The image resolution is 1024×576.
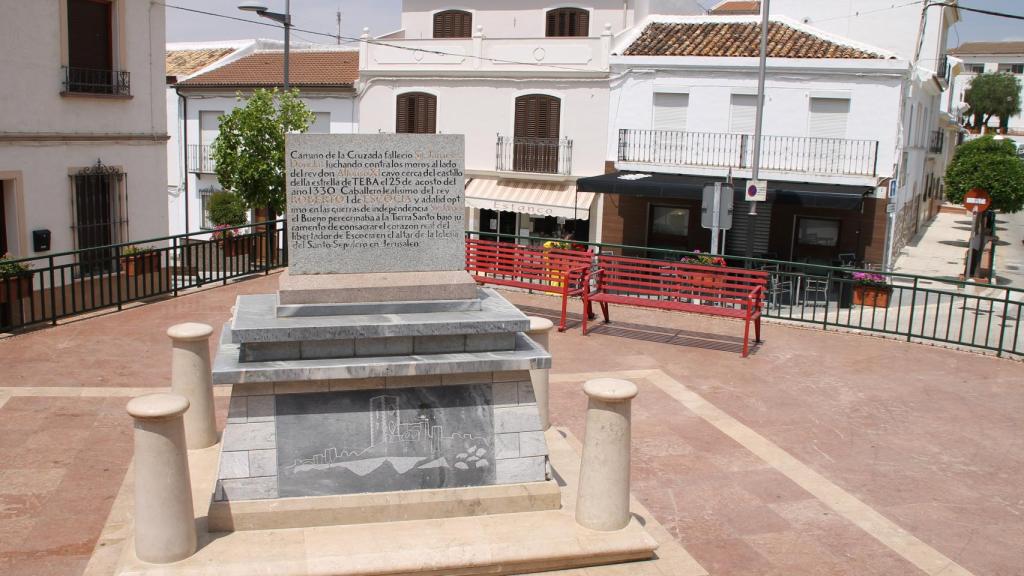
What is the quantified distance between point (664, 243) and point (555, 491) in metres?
20.6

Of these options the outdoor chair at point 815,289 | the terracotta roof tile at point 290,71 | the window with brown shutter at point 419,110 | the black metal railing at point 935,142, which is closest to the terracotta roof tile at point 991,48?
the black metal railing at point 935,142

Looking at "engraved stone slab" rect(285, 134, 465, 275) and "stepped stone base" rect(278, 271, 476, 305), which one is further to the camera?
"engraved stone slab" rect(285, 134, 465, 275)

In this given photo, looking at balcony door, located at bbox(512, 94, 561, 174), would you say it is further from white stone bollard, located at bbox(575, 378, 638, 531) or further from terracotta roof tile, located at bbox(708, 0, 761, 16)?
white stone bollard, located at bbox(575, 378, 638, 531)

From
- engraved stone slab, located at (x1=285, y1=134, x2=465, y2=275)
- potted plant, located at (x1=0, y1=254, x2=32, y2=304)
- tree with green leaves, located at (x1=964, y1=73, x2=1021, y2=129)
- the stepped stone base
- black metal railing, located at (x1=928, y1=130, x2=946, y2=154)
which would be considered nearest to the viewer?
the stepped stone base

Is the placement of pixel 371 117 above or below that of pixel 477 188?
above

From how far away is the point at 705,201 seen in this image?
1792 centimetres

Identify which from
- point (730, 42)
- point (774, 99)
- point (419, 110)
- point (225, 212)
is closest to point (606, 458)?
point (774, 99)

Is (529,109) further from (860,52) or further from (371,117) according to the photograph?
(860,52)

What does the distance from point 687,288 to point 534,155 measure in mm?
16302

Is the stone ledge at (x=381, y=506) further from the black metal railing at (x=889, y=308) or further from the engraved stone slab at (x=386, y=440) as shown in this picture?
the black metal railing at (x=889, y=308)

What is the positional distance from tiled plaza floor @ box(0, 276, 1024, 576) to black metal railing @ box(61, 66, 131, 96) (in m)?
4.60

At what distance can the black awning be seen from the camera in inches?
877

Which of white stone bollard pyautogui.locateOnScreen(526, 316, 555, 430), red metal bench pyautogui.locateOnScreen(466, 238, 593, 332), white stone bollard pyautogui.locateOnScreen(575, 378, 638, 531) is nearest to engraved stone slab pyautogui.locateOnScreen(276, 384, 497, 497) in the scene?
white stone bollard pyautogui.locateOnScreen(575, 378, 638, 531)

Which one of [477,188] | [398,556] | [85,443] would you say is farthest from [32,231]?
[477,188]
